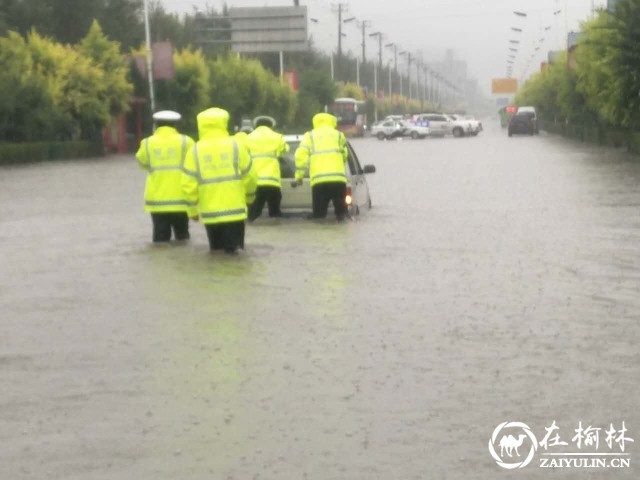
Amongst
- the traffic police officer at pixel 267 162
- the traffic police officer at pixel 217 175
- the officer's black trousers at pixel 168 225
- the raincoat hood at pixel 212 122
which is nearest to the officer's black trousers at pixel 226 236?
the traffic police officer at pixel 217 175

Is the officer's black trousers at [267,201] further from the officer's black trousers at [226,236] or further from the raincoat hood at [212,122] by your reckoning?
the raincoat hood at [212,122]

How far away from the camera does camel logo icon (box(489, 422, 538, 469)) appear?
7.20 m

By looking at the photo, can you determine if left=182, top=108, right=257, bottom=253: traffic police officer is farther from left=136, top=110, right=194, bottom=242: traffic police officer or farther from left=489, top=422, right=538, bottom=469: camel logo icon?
left=489, top=422, right=538, bottom=469: camel logo icon

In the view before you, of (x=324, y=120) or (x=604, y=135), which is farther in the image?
(x=604, y=135)

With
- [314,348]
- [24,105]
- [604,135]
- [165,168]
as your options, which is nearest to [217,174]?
[165,168]

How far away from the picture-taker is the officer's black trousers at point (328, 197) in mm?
20984

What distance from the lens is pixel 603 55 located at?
53375mm

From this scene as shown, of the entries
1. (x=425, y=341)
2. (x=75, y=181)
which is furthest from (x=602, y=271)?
(x=75, y=181)

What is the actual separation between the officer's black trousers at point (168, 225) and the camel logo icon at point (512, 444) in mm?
10861

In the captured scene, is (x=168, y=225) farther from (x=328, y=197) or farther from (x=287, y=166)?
(x=287, y=166)

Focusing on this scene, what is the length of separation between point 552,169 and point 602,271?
25333 millimetres

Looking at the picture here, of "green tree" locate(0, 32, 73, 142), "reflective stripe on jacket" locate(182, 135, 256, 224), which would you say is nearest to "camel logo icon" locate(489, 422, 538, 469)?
"reflective stripe on jacket" locate(182, 135, 256, 224)

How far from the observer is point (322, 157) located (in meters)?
20.8

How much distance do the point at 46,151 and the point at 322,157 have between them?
42041 mm
